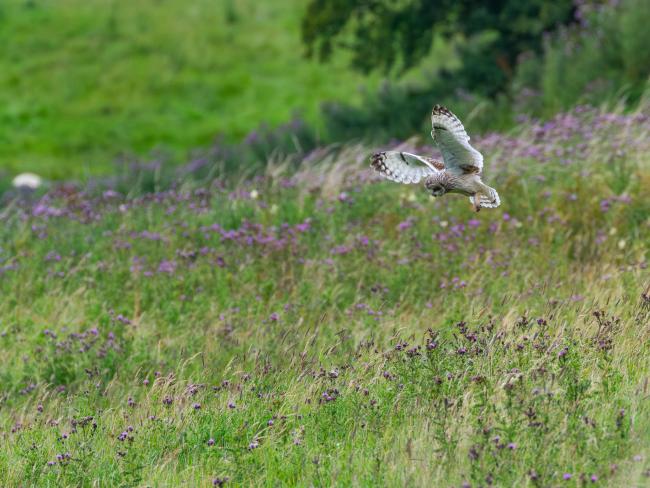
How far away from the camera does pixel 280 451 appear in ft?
16.4

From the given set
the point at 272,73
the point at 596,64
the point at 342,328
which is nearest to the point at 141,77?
the point at 272,73

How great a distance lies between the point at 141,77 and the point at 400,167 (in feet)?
62.9

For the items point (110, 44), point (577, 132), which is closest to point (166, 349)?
point (577, 132)

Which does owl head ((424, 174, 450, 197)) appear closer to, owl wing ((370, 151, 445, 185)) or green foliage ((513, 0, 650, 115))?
owl wing ((370, 151, 445, 185))

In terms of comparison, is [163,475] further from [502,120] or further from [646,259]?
[502,120]

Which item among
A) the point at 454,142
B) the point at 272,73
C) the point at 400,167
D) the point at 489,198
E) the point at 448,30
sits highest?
the point at 454,142

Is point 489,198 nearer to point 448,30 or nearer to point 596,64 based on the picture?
point 596,64

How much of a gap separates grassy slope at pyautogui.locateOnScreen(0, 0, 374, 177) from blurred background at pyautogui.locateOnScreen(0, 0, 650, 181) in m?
0.04

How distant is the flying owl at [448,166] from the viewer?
4840 mm

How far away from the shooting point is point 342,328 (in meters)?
7.10

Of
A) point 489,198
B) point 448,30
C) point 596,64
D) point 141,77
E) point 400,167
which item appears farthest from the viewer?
point 141,77

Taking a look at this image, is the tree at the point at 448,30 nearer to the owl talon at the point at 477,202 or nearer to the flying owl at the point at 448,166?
the flying owl at the point at 448,166

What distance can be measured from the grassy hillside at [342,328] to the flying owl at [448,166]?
2.64 ft

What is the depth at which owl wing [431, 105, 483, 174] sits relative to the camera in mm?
4836
